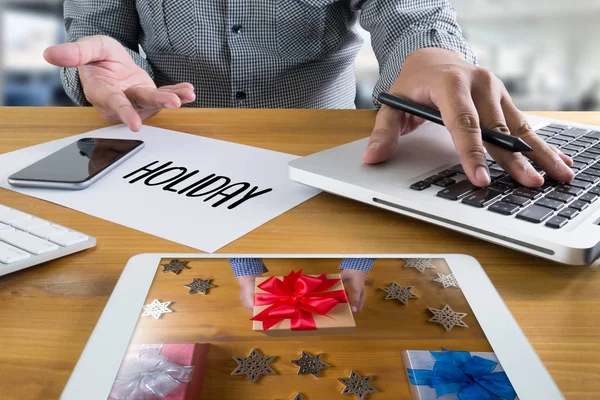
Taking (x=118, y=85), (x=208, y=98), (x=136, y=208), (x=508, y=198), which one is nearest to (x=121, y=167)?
(x=136, y=208)

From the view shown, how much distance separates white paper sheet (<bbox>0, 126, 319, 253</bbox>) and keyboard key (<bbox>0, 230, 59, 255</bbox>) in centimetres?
6

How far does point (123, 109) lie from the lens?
0.61 m

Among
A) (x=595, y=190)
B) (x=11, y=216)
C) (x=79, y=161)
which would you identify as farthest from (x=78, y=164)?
(x=595, y=190)

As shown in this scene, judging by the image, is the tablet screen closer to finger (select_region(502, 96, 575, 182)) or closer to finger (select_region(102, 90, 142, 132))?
finger (select_region(502, 96, 575, 182))

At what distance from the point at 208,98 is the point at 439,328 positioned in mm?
788

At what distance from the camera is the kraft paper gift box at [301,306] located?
27 centimetres

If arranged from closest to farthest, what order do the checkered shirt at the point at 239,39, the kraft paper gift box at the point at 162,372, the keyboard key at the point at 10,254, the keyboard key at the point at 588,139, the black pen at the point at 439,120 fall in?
1. the kraft paper gift box at the point at 162,372
2. the keyboard key at the point at 10,254
3. the black pen at the point at 439,120
4. the keyboard key at the point at 588,139
5. the checkered shirt at the point at 239,39

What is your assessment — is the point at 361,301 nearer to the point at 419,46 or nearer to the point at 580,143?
the point at 580,143

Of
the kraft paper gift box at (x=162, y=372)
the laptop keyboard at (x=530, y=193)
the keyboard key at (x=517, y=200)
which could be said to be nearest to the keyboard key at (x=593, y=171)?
the laptop keyboard at (x=530, y=193)

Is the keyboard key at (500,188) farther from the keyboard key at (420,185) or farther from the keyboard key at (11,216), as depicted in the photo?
the keyboard key at (11,216)

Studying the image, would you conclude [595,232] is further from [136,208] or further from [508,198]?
[136,208]

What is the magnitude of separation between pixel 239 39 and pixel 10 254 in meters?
0.65

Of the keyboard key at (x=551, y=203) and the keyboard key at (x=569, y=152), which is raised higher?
the keyboard key at (x=569, y=152)

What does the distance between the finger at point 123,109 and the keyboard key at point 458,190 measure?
1.21 feet
